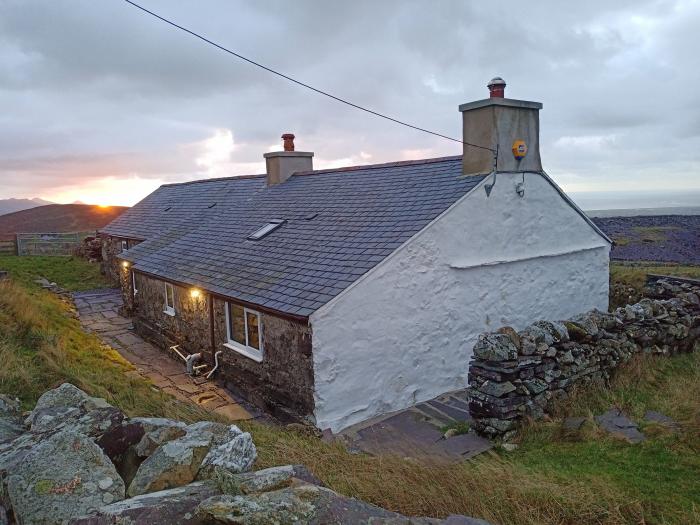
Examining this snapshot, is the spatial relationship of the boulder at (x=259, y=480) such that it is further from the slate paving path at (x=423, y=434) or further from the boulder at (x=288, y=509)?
the slate paving path at (x=423, y=434)

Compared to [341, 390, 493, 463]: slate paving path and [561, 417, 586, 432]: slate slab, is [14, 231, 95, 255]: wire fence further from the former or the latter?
[561, 417, 586, 432]: slate slab

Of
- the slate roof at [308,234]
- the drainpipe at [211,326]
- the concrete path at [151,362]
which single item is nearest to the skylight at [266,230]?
the slate roof at [308,234]

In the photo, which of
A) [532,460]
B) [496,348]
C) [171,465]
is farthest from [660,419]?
[171,465]

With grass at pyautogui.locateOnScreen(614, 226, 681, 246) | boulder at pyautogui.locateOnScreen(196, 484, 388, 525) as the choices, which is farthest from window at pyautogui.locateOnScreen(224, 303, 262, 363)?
grass at pyautogui.locateOnScreen(614, 226, 681, 246)

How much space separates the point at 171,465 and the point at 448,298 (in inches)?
296

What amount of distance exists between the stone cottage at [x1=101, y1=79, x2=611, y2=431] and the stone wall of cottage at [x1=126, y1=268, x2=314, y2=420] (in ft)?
0.13

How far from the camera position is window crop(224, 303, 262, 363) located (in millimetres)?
10352

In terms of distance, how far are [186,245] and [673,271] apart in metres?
15.8

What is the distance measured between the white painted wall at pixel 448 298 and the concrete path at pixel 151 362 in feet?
7.87

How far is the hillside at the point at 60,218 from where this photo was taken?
5781cm

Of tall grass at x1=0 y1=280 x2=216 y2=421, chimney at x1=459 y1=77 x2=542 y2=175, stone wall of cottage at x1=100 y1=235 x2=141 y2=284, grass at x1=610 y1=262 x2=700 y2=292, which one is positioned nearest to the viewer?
tall grass at x1=0 y1=280 x2=216 y2=421

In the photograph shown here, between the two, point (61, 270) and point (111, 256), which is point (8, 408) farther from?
point (61, 270)

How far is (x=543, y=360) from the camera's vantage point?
7598 millimetres

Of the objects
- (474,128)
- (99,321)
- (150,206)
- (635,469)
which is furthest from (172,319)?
(150,206)
